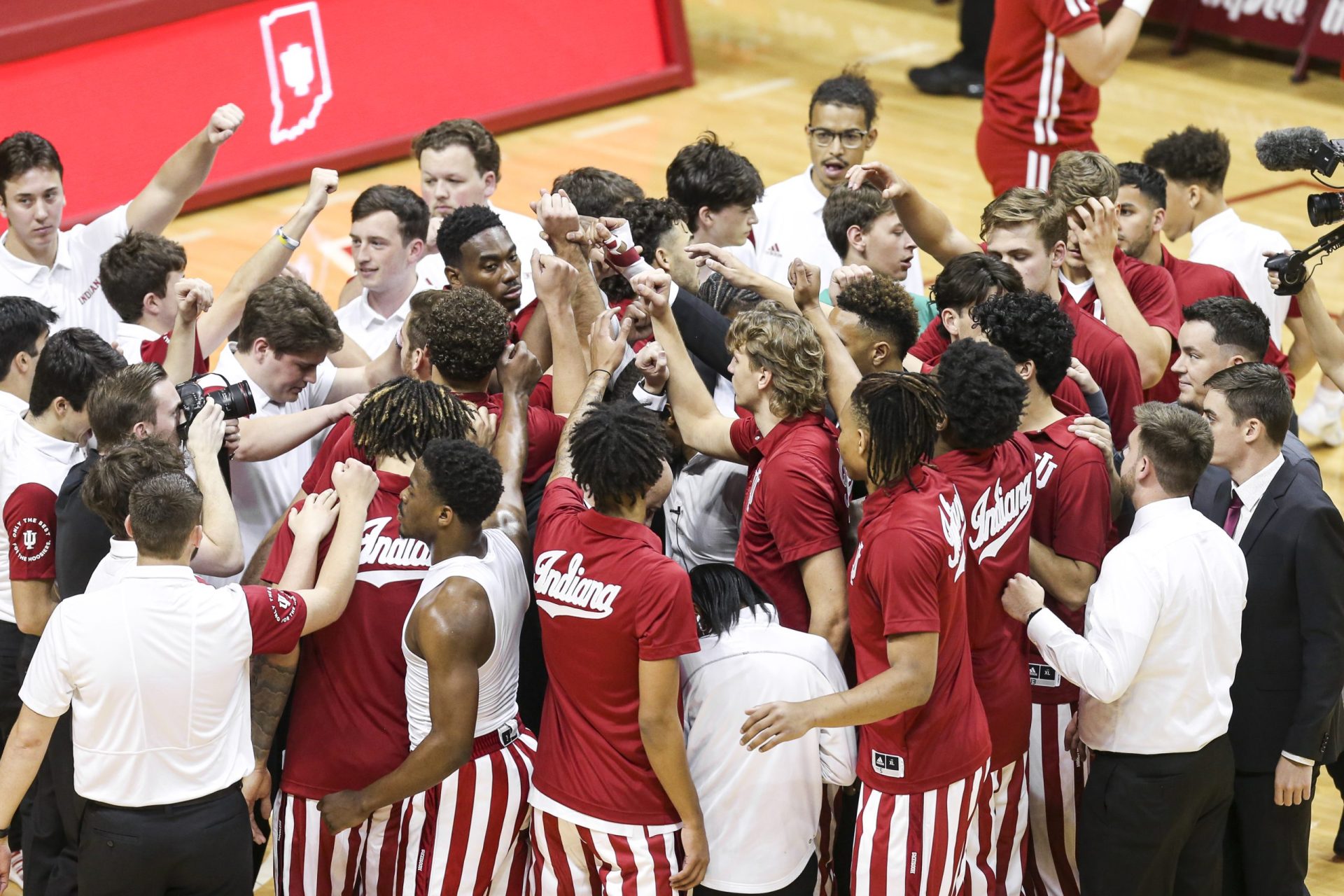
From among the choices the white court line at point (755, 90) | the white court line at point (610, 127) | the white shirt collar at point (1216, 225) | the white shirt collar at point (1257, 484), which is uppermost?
the white shirt collar at point (1257, 484)

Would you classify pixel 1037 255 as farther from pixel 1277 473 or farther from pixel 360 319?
pixel 360 319

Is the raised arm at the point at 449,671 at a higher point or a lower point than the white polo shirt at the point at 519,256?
higher

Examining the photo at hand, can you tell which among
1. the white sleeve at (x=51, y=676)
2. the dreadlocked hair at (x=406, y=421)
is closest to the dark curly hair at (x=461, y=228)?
the dreadlocked hair at (x=406, y=421)

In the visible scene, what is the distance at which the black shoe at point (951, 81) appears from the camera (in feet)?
45.0

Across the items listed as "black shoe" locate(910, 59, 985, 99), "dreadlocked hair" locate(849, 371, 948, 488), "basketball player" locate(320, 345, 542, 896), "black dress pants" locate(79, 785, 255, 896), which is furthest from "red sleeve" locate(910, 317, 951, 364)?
"black shoe" locate(910, 59, 985, 99)

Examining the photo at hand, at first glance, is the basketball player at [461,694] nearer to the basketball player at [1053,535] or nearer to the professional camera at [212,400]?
the professional camera at [212,400]

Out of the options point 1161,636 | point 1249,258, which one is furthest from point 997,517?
point 1249,258

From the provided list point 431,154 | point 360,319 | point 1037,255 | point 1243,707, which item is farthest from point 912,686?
point 431,154

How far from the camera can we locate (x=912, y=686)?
3.88m

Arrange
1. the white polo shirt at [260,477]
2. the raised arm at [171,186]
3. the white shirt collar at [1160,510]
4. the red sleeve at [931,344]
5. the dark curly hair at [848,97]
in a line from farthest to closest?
1. the dark curly hair at [848,97]
2. the raised arm at [171,186]
3. the red sleeve at [931,344]
4. the white polo shirt at [260,477]
5. the white shirt collar at [1160,510]

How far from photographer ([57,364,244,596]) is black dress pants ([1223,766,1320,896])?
123 inches

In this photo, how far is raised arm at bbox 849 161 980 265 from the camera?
5.68m

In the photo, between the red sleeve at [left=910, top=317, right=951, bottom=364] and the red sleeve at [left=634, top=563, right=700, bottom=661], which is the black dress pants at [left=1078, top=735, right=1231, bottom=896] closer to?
the red sleeve at [left=634, top=563, right=700, bottom=661]

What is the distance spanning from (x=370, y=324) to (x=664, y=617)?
301 cm
